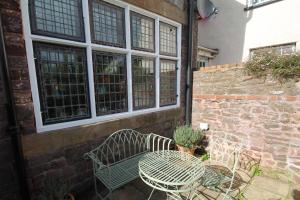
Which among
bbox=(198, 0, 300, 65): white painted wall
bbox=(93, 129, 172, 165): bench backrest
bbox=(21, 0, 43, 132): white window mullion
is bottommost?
bbox=(93, 129, 172, 165): bench backrest

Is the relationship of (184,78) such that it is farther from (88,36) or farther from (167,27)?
(88,36)

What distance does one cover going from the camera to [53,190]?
1.91m

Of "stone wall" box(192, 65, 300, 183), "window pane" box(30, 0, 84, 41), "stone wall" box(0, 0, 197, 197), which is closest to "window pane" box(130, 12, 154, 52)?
"stone wall" box(0, 0, 197, 197)

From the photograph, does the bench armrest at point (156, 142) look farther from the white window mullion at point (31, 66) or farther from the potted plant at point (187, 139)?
the white window mullion at point (31, 66)

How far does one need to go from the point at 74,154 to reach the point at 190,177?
1.64 m

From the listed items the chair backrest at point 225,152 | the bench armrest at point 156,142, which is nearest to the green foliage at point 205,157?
the chair backrest at point 225,152

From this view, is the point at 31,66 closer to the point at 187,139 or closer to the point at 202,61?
the point at 187,139

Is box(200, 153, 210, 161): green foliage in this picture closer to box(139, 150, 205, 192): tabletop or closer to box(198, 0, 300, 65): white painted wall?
box(139, 150, 205, 192): tabletop

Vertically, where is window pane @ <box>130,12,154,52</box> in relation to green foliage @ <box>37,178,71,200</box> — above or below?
above

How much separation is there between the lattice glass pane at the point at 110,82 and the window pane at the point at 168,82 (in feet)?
3.43

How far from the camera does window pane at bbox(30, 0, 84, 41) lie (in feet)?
6.35

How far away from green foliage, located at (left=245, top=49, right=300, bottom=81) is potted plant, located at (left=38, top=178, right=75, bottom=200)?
3.55m

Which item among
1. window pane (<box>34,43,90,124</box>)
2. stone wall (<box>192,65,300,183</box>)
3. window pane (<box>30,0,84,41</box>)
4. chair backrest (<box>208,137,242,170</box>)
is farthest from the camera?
stone wall (<box>192,65,300,183</box>)

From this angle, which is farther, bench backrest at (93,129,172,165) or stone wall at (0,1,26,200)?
bench backrest at (93,129,172,165)
